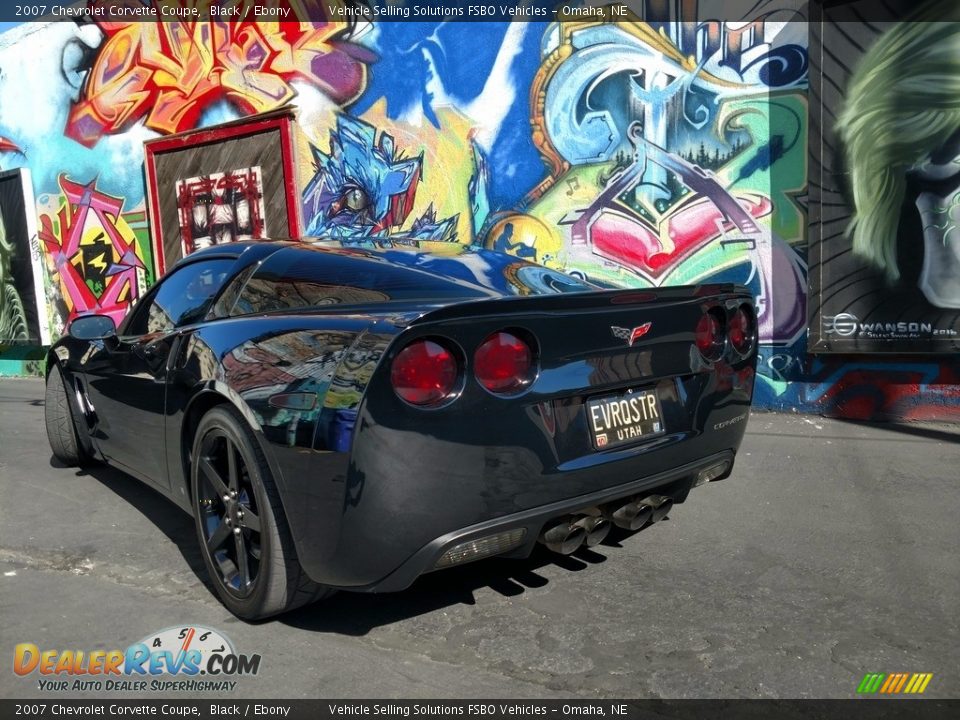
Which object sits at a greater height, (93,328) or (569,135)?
(569,135)

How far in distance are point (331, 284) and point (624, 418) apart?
1148 millimetres

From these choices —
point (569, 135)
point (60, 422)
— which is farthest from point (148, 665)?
point (569, 135)

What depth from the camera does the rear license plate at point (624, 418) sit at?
99.7 inches

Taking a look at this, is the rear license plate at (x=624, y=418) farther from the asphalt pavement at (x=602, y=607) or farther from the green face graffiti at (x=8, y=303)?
the green face graffiti at (x=8, y=303)

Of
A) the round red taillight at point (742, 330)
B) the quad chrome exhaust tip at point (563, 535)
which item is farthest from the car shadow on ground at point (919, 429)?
the quad chrome exhaust tip at point (563, 535)

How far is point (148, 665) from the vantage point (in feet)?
8.49

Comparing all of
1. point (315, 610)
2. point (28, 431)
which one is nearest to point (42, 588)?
point (315, 610)

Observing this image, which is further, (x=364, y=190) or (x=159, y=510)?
(x=364, y=190)

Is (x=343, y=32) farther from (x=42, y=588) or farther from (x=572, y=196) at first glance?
(x=42, y=588)

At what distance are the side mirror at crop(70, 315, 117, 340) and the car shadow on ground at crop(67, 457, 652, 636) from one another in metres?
1.07

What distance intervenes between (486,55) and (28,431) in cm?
535

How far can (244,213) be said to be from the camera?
9.68 metres

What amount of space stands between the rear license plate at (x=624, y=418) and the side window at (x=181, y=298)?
1.73 meters

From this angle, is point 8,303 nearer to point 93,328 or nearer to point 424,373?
point 93,328
